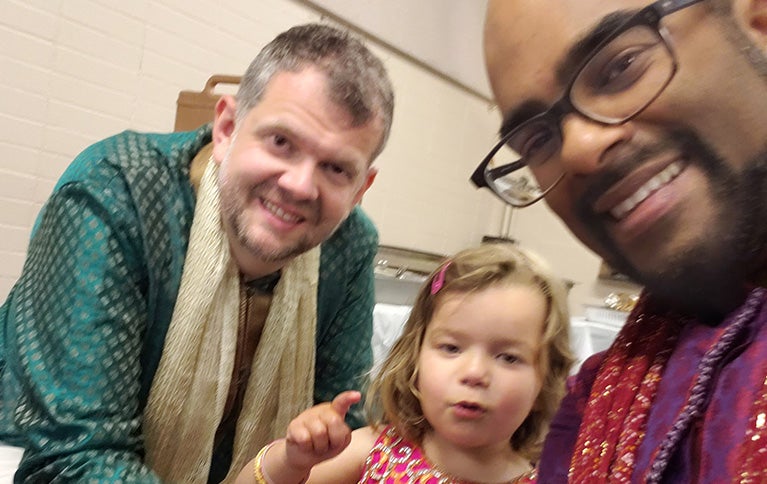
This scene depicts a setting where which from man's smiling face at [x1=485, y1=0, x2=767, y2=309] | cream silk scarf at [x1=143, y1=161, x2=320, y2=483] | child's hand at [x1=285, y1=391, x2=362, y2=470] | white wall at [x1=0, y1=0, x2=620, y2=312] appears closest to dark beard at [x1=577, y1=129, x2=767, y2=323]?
man's smiling face at [x1=485, y1=0, x2=767, y2=309]

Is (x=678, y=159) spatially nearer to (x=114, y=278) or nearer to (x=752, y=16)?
(x=752, y=16)

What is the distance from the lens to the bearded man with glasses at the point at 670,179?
15.4 inches

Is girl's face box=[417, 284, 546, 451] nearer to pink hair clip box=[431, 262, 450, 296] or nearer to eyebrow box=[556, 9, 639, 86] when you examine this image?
pink hair clip box=[431, 262, 450, 296]

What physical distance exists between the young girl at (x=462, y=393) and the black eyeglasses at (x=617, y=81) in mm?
437

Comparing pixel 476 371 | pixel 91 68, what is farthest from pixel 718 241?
pixel 91 68

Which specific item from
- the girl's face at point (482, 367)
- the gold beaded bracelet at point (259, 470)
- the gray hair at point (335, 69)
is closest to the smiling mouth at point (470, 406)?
the girl's face at point (482, 367)

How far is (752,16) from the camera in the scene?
→ 40 centimetres

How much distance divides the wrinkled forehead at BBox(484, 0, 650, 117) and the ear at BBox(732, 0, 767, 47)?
5 centimetres

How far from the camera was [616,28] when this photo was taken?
41 cm

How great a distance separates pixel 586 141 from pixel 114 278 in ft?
2.07

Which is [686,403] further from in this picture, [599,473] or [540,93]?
[540,93]

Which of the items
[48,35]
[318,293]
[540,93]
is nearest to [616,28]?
[540,93]

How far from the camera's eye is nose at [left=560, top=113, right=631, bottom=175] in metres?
0.42

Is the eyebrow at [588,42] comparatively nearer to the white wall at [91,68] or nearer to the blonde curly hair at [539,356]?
the blonde curly hair at [539,356]
